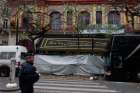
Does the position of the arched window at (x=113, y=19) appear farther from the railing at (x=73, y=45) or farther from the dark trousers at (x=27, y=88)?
the dark trousers at (x=27, y=88)

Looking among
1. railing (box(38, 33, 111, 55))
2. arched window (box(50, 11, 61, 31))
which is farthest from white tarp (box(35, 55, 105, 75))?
arched window (box(50, 11, 61, 31))

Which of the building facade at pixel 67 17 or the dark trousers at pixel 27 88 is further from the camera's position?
the building facade at pixel 67 17

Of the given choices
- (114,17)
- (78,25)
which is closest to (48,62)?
(78,25)

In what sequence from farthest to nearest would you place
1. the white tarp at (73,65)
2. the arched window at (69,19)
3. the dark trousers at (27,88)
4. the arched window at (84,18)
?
the arched window at (84,18) → the arched window at (69,19) → the white tarp at (73,65) → the dark trousers at (27,88)

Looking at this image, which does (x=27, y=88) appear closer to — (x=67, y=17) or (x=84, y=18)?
(x=67, y=17)

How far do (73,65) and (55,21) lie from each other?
2432 cm

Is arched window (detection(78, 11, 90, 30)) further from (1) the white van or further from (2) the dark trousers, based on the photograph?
(2) the dark trousers

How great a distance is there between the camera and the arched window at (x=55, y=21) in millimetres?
58625

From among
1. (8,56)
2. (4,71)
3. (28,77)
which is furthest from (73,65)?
(28,77)

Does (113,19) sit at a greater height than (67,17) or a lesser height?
lesser

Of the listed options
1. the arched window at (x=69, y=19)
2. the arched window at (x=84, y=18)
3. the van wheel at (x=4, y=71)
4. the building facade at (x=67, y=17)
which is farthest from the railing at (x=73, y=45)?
the arched window at (x=84, y=18)

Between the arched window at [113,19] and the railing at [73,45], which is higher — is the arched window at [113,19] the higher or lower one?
the higher one

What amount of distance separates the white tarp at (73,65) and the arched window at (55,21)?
864 inches

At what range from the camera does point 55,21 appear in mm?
59625
